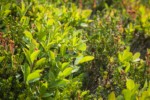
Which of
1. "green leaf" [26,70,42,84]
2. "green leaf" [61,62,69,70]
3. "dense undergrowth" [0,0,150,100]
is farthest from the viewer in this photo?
"green leaf" [61,62,69,70]

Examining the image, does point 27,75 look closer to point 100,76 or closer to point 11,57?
point 11,57

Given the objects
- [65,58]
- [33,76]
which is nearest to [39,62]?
[33,76]

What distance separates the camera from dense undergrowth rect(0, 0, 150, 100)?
2463 millimetres

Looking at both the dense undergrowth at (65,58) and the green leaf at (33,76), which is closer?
the green leaf at (33,76)

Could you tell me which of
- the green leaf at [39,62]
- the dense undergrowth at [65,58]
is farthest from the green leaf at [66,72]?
the green leaf at [39,62]

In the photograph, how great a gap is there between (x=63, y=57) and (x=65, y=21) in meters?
1.00

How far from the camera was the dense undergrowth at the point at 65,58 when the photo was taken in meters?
2.46

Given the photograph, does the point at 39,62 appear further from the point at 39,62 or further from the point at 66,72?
the point at 66,72

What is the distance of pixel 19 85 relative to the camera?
2.46m

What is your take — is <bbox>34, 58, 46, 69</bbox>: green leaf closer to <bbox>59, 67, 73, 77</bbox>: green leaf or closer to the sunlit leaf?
the sunlit leaf

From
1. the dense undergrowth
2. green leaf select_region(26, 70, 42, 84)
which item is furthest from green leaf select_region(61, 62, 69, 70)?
green leaf select_region(26, 70, 42, 84)

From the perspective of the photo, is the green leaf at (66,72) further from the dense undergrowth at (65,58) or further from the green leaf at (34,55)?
the green leaf at (34,55)

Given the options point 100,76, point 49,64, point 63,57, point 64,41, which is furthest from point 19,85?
point 100,76

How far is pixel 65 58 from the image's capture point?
2.81 metres
